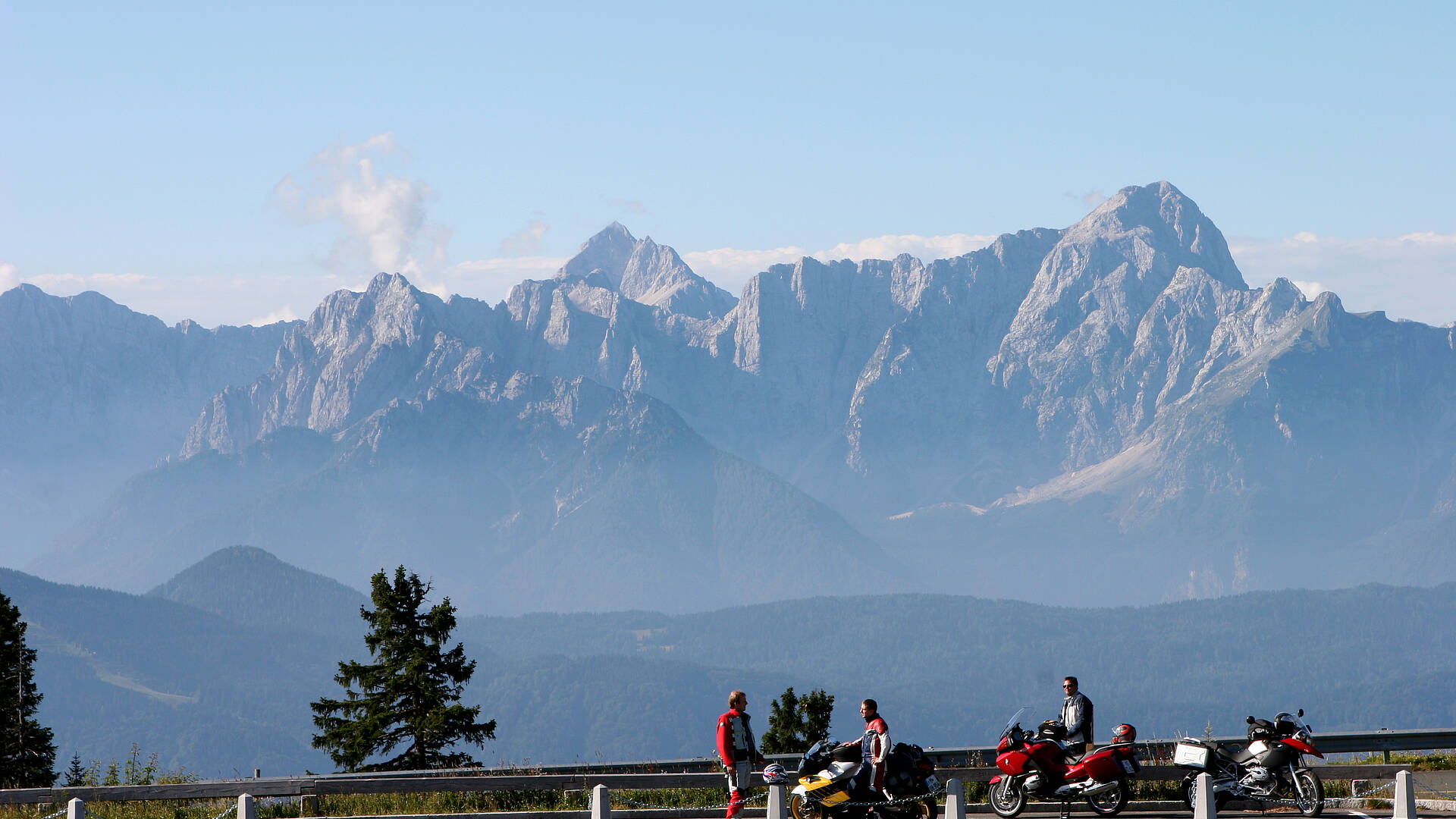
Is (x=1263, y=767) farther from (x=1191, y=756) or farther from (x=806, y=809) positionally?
(x=806, y=809)

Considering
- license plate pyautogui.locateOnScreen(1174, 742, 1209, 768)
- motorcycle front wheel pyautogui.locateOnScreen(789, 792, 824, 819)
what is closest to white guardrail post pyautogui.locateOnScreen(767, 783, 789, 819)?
motorcycle front wheel pyautogui.locateOnScreen(789, 792, 824, 819)

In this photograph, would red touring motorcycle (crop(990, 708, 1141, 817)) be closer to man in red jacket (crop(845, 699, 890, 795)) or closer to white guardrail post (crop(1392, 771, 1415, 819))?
man in red jacket (crop(845, 699, 890, 795))

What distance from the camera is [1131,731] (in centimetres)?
2662

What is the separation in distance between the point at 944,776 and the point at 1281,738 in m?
5.79

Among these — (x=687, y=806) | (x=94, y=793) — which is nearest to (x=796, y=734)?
(x=687, y=806)

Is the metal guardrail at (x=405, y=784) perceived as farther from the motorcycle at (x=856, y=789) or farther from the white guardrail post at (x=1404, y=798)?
the white guardrail post at (x=1404, y=798)

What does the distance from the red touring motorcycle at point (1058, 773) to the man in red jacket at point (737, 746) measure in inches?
178

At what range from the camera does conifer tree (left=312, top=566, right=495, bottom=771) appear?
168ft

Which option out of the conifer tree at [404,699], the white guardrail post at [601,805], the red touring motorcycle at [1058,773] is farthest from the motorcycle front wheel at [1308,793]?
the conifer tree at [404,699]

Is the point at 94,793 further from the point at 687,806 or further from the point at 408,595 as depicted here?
the point at 408,595

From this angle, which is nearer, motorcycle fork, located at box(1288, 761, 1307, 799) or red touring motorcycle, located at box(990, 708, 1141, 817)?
→ motorcycle fork, located at box(1288, 761, 1307, 799)

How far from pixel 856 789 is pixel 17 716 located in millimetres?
37123

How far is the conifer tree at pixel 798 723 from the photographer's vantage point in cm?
6097

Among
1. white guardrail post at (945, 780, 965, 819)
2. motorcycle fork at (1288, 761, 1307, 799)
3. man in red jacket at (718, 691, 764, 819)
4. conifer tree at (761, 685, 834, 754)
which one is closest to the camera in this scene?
white guardrail post at (945, 780, 965, 819)
